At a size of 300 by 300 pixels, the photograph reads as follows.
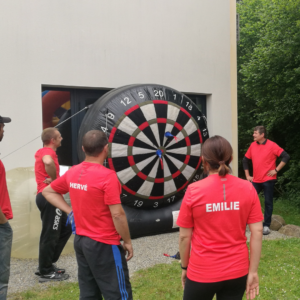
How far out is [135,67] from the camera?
5.92 meters

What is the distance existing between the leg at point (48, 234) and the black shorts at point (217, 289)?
7.25 ft

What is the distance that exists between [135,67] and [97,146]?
12.2 ft

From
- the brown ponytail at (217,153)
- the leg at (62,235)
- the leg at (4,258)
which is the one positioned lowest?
the leg at (62,235)

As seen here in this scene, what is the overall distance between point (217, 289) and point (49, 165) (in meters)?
2.37

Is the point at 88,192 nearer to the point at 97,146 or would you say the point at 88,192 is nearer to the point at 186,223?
the point at 97,146

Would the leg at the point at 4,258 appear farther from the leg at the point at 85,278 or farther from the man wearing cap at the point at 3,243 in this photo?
the leg at the point at 85,278

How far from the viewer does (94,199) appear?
2383 millimetres

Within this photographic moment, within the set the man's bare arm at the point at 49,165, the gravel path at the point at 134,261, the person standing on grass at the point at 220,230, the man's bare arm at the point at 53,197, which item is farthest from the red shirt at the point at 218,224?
the gravel path at the point at 134,261

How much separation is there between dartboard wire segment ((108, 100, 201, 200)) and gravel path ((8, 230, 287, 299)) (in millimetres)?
671

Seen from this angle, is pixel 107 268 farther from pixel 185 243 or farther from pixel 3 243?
pixel 3 243

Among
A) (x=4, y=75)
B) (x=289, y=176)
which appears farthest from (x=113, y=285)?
(x=289, y=176)

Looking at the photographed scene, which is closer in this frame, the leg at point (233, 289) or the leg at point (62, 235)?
the leg at point (233, 289)

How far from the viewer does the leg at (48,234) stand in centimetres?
385

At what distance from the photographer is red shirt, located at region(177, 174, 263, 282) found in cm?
198
